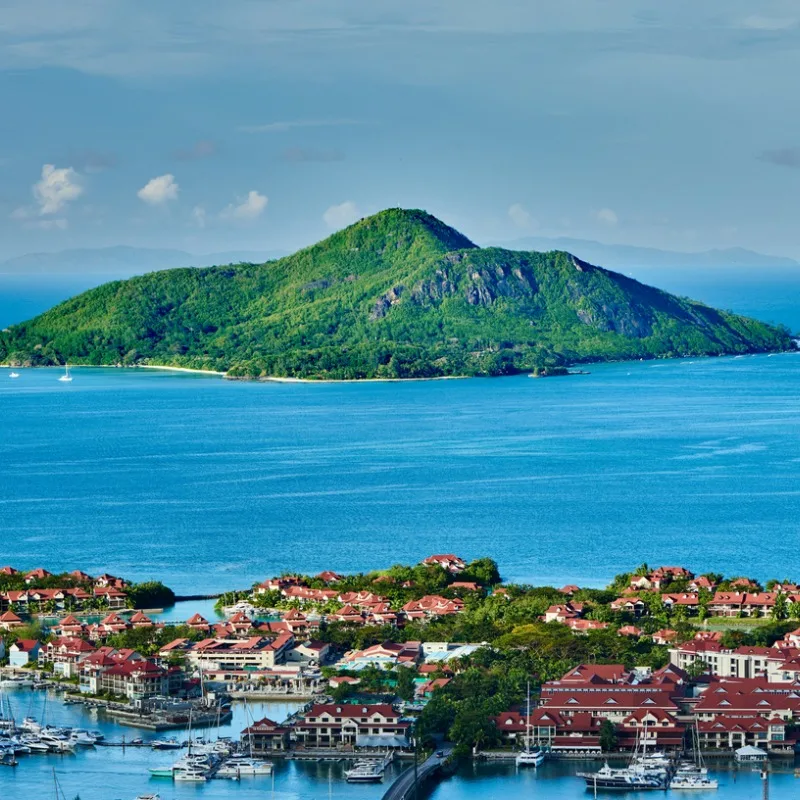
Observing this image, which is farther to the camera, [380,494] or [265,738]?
[380,494]

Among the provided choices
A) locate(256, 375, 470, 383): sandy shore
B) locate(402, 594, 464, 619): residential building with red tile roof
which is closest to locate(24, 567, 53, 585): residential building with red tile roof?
locate(402, 594, 464, 619): residential building with red tile roof

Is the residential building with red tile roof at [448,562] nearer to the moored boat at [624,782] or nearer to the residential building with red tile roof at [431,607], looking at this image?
the residential building with red tile roof at [431,607]

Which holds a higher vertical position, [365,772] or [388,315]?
[388,315]

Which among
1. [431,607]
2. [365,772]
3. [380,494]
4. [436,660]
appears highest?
[380,494]

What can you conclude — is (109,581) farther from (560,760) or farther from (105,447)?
(105,447)

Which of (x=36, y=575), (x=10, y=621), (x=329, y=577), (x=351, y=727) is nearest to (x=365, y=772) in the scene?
(x=351, y=727)

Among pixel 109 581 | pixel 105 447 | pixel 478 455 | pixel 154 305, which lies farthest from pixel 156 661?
pixel 154 305

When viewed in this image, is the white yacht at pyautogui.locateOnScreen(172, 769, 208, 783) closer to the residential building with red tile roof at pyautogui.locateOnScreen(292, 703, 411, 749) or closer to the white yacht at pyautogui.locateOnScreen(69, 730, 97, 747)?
the residential building with red tile roof at pyautogui.locateOnScreen(292, 703, 411, 749)

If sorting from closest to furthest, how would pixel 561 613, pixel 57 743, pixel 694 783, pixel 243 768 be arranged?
pixel 694 783 → pixel 243 768 → pixel 57 743 → pixel 561 613

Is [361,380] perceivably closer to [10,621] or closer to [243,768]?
[10,621]
